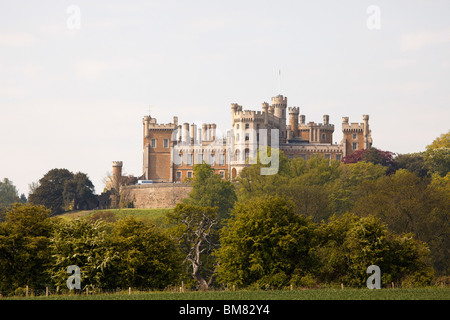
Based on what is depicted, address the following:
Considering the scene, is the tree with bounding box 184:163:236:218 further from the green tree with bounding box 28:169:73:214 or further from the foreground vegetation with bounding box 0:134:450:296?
the foreground vegetation with bounding box 0:134:450:296

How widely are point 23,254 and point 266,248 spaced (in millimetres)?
15958

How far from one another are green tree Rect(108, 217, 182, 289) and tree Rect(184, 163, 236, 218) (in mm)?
34292

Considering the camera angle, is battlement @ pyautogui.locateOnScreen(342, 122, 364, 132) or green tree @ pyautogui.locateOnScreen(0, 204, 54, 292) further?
battlement @ pyautogui.locateOnScreen(342, 122, 364, 132)

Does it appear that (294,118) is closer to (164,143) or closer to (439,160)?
(164,143)

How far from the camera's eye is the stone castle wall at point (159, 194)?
106375 millimetres

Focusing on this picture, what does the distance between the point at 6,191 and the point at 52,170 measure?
143 feet

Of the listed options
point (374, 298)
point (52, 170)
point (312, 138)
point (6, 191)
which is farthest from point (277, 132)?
point (374, 298)

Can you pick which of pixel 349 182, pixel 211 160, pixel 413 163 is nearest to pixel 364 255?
pixel 349 182

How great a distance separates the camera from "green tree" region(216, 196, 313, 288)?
54.8 meters

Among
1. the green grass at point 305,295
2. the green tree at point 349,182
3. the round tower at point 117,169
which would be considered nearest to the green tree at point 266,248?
the green grass at point 305,295

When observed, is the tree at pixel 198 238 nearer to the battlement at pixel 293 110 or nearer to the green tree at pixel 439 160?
the green tree at pixel 439 160

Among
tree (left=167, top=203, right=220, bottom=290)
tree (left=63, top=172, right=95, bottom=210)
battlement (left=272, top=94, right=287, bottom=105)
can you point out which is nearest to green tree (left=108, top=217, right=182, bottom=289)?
tree (left=167, top=203, right=220, bottom=290)

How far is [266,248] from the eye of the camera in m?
56.5
